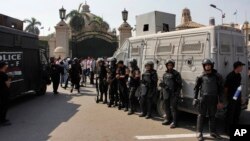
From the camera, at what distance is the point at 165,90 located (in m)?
9.20

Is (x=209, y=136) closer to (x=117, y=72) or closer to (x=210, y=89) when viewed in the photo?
(x=210, y=89)

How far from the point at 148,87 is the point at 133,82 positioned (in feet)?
2.74

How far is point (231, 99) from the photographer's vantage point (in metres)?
8.05

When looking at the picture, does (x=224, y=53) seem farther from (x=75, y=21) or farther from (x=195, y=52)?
(x=75, y=21)

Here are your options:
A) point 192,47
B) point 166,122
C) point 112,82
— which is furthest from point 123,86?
point 192,47

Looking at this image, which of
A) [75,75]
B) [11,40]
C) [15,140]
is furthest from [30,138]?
[75,75]

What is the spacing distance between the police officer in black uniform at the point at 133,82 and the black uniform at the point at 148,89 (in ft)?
1.76

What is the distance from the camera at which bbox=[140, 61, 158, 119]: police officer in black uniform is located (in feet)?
32.9

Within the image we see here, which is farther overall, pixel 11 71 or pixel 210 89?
pixel 11 71

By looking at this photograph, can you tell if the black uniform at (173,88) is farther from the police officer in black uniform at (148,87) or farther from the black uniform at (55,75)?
the black uniform at (55,75)

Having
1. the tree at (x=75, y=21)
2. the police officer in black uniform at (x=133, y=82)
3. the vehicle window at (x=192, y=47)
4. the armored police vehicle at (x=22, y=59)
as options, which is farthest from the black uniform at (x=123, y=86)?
the tree at (x=75, y=21)

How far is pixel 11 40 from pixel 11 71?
110cm

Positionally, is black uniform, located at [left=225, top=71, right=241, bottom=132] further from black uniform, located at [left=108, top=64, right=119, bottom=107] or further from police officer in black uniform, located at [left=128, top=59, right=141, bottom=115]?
black uniform, located at [left=108, top=64, right=119, bottom=107]

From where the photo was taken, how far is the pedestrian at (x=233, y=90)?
26.0 feet
